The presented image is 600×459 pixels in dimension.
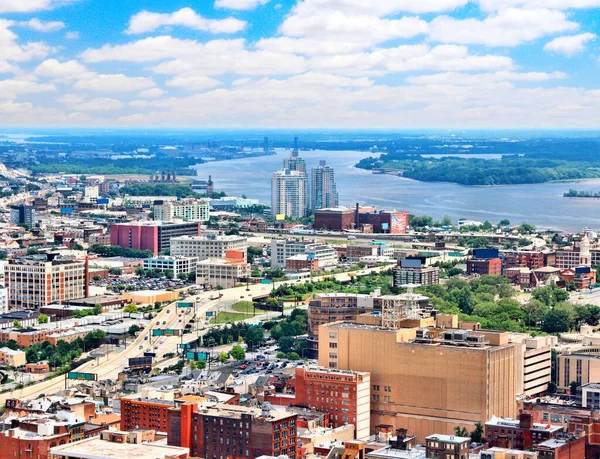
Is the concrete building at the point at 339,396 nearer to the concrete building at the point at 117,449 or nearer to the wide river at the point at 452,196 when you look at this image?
the concrete building at the point at 117,449

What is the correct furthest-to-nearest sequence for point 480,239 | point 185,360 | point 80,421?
point 480,239 < point 185,360 < point 80,421

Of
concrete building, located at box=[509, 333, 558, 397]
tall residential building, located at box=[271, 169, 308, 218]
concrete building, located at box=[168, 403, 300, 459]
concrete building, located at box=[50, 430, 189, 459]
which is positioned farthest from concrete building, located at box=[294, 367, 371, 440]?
tall residential building, located at box=[271, 169, 308, 218]

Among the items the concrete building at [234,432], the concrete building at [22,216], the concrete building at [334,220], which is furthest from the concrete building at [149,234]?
the concrete building at [234,432]

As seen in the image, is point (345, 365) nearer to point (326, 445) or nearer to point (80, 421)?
point (326, 445)

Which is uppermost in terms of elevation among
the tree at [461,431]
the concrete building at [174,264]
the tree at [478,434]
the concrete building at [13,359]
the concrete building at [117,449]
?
the concrete building at [117,449]

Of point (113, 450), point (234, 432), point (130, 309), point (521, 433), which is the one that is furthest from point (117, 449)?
point (130, 309)

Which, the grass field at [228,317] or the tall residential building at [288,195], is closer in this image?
the grass field at [228,317]

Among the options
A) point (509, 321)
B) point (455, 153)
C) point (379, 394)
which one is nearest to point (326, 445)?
point (379, 394)
